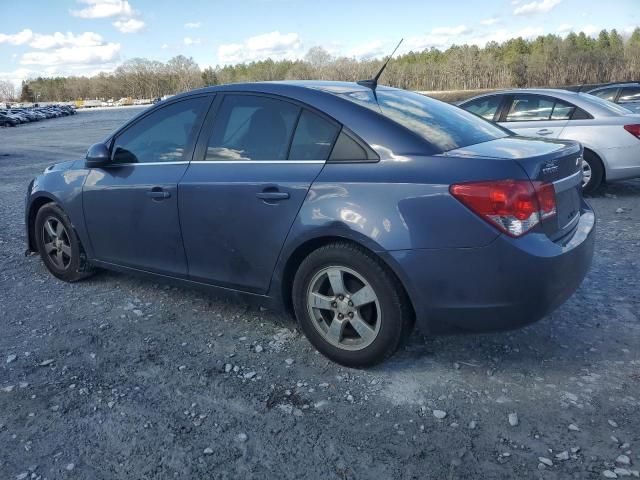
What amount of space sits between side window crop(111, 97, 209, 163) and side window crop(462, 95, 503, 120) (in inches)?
221

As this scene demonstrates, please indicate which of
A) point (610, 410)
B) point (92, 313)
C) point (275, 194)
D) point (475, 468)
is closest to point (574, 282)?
point (610, 410)

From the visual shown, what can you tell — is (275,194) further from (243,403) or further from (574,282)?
(574,282)

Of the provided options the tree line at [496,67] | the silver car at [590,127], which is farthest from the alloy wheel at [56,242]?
the tree line at [496,67]

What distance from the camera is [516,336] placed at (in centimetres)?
353

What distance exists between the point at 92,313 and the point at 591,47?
404 ft

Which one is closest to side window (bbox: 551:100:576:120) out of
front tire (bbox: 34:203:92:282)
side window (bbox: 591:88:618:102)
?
side window (bbox: 591:88:618:102)

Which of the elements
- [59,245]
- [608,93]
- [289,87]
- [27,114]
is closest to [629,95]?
[608,93]

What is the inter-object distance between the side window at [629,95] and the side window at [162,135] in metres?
10.8

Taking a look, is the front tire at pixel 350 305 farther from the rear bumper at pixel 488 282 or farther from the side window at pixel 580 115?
the side window at pixel 580 115

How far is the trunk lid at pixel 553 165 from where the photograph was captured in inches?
110

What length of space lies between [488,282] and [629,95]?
1122 centimetres

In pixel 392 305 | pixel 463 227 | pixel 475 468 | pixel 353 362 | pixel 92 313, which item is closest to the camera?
pixel 475 468

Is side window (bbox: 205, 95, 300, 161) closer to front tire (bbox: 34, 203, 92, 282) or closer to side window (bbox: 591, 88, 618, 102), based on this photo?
front tire (bbox: 34, 203, 92, 282)

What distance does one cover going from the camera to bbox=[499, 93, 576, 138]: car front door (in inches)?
305
